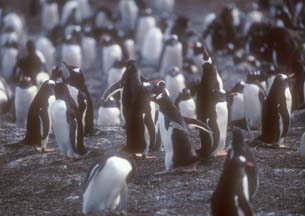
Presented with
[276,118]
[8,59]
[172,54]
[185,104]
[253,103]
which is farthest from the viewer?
[8,59]

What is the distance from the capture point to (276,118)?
33.3ft

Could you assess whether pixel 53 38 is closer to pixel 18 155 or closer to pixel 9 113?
pixel 9 113

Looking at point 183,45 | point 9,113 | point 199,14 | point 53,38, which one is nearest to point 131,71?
point 9,113

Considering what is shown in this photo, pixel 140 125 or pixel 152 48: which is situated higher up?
pixel 152 48

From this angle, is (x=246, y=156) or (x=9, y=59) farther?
(x=9, y=59)

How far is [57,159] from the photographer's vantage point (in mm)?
10102

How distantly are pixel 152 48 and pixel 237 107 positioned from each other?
7298 millimetres

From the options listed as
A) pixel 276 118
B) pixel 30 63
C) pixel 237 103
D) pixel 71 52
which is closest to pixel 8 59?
pixel 71 52

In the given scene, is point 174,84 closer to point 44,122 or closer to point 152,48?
point 44,122

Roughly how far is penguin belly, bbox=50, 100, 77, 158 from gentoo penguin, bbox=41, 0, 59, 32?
12.3m

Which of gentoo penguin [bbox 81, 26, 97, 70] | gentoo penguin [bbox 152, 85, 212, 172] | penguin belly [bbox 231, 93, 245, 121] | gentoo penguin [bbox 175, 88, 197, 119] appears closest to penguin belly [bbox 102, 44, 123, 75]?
gentoo penguin [bbox 81, 26, 97, 70]

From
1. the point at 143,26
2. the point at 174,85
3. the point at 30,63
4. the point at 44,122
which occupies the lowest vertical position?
the point at 44,122

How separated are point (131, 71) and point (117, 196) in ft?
9.69

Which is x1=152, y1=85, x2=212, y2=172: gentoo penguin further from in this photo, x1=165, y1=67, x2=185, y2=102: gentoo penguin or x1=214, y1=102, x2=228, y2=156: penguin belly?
x1=165, y1=67, x2=185, y2=102: gentoo penguin
